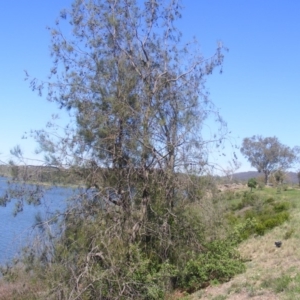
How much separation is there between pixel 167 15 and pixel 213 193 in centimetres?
554

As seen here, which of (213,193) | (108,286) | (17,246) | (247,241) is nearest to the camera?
(108,286)

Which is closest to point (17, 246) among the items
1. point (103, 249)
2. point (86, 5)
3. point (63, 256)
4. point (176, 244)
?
point (63, 256)

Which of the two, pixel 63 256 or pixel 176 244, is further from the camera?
pixel 176 244

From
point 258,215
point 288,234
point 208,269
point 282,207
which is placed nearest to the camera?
point 208,269

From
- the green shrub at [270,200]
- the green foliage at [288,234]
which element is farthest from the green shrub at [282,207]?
the green foliage at [288,234]

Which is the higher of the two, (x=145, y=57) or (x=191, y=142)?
(x=145, y=57)

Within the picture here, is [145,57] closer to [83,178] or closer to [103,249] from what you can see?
[83,178]

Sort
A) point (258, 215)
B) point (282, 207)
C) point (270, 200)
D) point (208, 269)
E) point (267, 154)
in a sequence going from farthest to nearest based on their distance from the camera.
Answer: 1. point (267, 154)
2. point (270, 200)
3. point (258, 215)
4. point (282, 207)
5. point (208, 269)

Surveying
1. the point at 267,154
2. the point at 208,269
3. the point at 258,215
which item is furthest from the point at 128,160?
the point at 267,154

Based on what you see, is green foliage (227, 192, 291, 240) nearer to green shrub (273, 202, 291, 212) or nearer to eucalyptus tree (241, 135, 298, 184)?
green shrub (273, 202, 291, 212)

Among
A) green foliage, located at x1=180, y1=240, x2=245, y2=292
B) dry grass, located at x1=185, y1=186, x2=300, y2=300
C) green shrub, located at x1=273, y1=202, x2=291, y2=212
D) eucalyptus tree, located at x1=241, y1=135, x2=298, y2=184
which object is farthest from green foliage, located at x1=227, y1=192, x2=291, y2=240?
eucalyptus tree, located at x1=241, y1=135, x2=298, y2=184

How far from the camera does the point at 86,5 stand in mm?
14734

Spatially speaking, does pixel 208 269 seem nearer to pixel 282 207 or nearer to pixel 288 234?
pixel 288 234

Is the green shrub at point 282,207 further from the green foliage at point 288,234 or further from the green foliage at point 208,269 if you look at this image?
the green foliage at point 208,269
